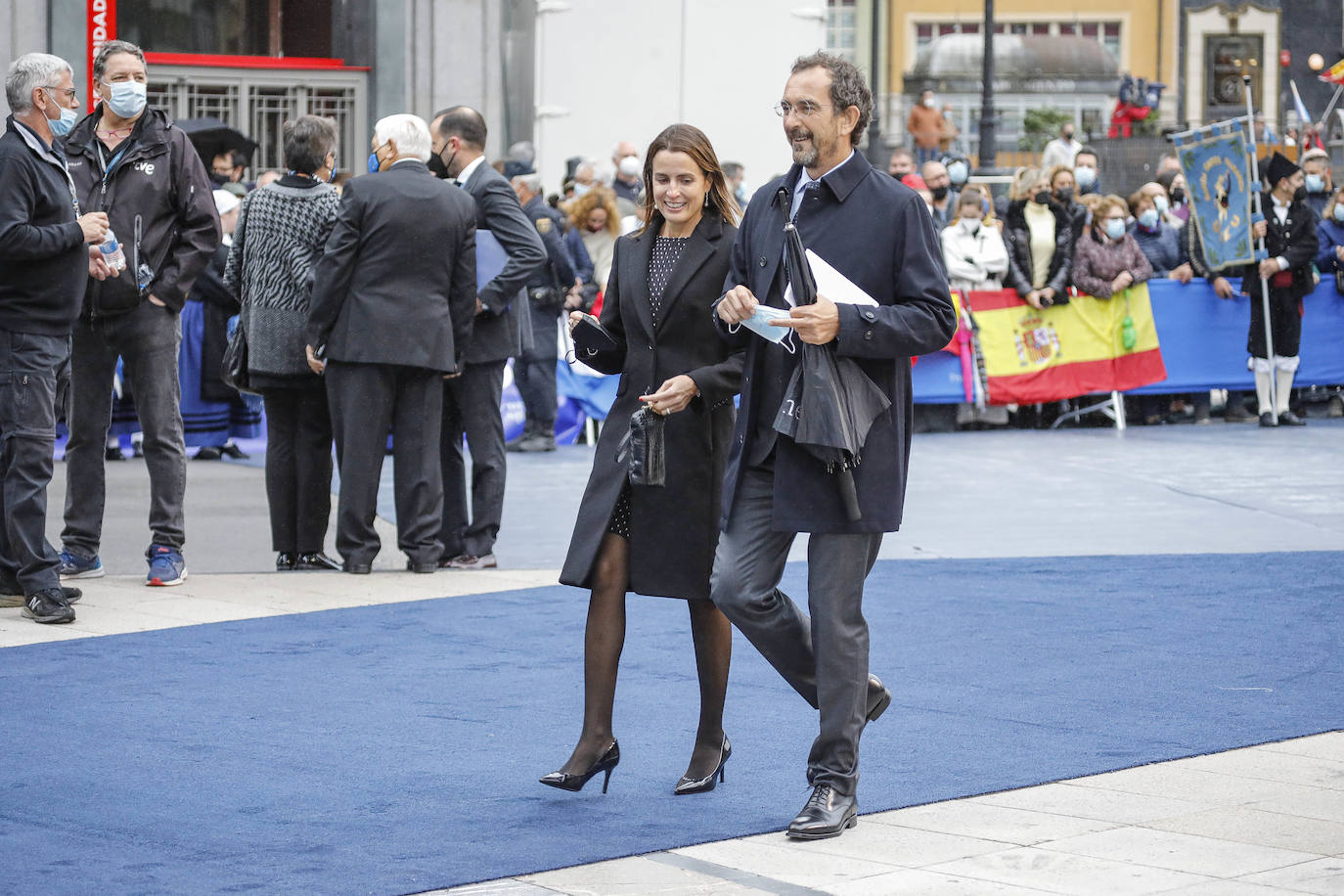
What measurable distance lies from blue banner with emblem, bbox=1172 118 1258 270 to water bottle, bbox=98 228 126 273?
36.4 feet

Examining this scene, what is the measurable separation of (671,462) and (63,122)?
12.2 ft

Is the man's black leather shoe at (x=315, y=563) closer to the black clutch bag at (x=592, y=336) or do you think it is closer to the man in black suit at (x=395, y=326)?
the man in black suit at (x=395, y=326)

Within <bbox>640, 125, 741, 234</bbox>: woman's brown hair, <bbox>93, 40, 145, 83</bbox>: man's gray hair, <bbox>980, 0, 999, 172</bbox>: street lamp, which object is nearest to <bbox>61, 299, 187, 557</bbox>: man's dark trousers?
<bbox>93, 40, 145, 83</bbox>: man's gray hair

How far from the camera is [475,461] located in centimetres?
963

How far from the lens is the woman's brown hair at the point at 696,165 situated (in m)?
5.58

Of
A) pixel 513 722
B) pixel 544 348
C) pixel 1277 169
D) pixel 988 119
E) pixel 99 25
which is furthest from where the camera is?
pixel 988 119

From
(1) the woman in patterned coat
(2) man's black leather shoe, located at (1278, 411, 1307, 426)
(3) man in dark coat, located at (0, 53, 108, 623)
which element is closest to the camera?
(3) man in dark coat, located at (0, 53, 108, 623)

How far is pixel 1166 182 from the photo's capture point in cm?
2125

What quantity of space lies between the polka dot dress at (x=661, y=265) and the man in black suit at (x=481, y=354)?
3.94 m

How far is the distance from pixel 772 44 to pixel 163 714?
61.2 ft

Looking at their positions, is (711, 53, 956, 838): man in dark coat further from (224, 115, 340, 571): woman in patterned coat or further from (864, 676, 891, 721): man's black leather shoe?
(224, 115, 340, 571): woman in patterned coat

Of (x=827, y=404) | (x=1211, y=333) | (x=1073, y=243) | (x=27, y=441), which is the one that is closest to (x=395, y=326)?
(x=27, y=441)

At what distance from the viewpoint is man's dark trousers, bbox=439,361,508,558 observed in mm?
9703

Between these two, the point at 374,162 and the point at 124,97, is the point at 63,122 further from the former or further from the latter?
the point at 374,162
